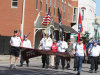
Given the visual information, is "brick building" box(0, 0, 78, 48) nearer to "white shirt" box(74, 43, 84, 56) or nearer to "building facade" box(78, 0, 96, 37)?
"white shirt" box(74, 43, 84, 56)

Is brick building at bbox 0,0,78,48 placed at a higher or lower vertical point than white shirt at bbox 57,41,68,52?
higher

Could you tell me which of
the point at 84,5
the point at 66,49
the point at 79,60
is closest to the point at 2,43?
the point at 66,49

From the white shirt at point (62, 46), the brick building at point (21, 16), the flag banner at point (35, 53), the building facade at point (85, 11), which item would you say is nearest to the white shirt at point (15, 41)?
the flag banner at point (35, 53)

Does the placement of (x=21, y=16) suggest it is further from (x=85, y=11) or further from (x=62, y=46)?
(x=85, y=11)

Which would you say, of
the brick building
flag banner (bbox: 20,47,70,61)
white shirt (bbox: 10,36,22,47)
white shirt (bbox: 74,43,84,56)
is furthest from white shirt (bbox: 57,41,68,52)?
the brick building

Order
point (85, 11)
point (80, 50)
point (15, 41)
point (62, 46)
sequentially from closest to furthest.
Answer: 1. point (80, 50)
2. point (15, 41)
3. point (62, 46)
4. point (85, 11)

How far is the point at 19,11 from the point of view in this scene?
32.4m

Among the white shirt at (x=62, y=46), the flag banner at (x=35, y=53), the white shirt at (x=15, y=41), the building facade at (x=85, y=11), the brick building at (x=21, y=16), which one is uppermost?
the building facade at (x=85, y=11)

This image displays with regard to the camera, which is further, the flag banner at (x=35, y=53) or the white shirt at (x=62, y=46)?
the white shirt at (x=62, y=46)

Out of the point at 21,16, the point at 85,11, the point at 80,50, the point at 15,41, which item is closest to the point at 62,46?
the point at 80,50

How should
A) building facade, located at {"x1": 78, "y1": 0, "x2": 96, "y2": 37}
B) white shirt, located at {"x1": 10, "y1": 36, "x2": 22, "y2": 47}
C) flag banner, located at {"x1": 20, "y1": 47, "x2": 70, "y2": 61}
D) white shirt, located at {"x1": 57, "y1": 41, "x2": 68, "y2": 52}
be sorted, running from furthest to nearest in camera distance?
building facade, located at {"x1": 78, "y1": 0, "x2": 96, "y2": 37} → white shirt, located at {"x1": 57, "y1": 41, "x2": 68, "y2": 52} → white shirt, located at {"x1": 10, "y1": 36, "x2": 22, "y2": 47} → flag banner, located at {"x1": 20, "y1": 47, "x2": 70, "y2": 61}

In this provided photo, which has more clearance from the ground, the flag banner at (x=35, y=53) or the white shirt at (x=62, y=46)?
the white shirt at (x=62, y=46)

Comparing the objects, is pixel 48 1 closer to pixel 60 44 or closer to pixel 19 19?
pixel 19 19

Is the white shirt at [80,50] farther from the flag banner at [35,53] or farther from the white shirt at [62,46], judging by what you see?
the white shirt at [62,46]
